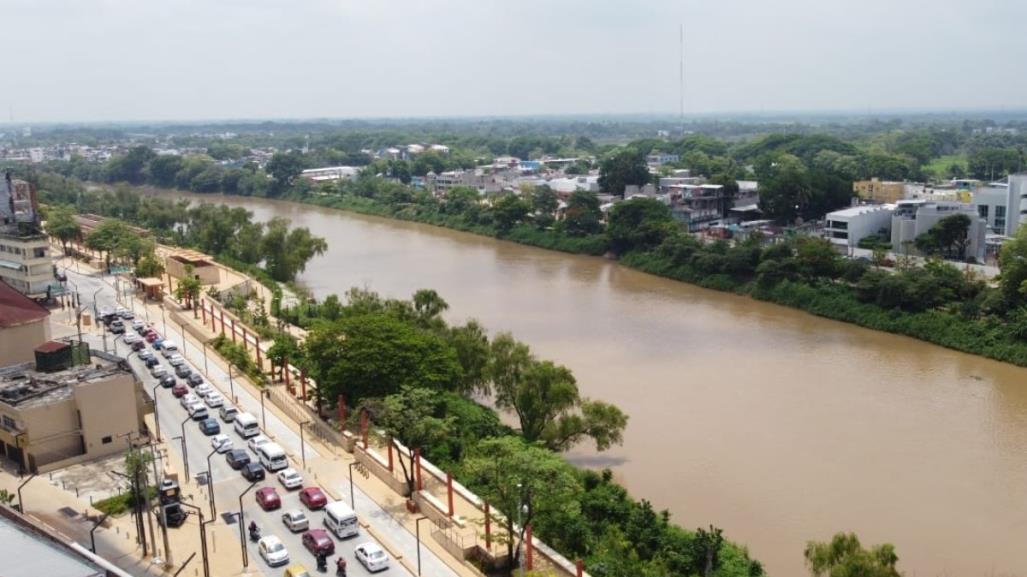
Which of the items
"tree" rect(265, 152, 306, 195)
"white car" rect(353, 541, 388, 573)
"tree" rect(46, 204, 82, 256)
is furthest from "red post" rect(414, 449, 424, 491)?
"tree" rect(265, 152, 306, 195)

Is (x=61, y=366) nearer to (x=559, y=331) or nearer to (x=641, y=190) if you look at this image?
(x=559, y=331)

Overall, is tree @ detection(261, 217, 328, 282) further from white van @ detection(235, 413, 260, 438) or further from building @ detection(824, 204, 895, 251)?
building @ detection(824, 204, 895, 251)

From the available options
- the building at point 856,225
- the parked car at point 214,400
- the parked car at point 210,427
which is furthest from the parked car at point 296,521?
the building at point 856,225

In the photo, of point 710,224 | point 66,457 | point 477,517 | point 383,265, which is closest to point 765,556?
point 477,517

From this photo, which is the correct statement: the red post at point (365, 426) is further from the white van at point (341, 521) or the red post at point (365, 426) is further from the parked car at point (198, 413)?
the parked car at point (198, 413)

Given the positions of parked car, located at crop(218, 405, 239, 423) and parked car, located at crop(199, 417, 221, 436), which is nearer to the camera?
parked car, located at crop(199, 417, 221, 436)

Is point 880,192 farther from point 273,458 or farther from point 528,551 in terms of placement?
point 528,551
